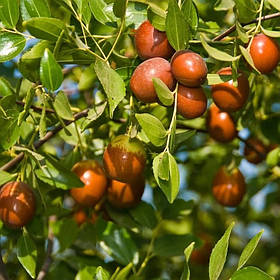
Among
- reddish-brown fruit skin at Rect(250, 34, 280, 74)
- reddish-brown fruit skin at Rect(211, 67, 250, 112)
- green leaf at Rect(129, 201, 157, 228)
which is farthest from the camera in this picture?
green leaf at Rect(129, 201, 157, 228)

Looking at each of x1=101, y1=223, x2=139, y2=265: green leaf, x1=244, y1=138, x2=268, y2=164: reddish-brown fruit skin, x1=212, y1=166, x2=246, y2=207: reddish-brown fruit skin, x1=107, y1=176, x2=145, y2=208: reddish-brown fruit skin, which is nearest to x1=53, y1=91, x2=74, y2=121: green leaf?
x1=107, y1=176, x2=145, y2=208: reddish-brown fruit skin

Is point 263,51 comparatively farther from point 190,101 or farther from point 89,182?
point 89,182

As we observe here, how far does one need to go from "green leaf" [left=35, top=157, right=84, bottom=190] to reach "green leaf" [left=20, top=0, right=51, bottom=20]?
413mm

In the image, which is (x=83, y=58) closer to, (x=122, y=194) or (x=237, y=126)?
(x=122, y=194)

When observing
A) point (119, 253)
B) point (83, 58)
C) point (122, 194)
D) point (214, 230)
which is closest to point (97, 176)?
point (122, 194)

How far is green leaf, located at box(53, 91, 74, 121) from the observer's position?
64.1 inches

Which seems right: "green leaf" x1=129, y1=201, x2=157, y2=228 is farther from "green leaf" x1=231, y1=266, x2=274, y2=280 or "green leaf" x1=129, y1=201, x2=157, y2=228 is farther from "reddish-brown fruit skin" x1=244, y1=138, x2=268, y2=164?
"green leaf" x1=231, y1=266, x2=274, y2=280

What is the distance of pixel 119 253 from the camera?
2180mm

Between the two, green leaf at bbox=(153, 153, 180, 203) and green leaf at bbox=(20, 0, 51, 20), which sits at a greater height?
green leaf at bbox=(20, 0, 51, 20)

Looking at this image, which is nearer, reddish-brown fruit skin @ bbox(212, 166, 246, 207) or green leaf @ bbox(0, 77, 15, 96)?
green leaf @ bbox(0, 77, 15, 96)

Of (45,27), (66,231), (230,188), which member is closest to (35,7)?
(45,27)

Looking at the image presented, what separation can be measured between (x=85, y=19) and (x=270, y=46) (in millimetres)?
464

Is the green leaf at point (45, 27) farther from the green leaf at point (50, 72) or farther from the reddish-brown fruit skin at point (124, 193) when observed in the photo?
the reddish-brown fruit skin at point (124, 193)

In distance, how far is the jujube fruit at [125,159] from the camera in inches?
66.2
